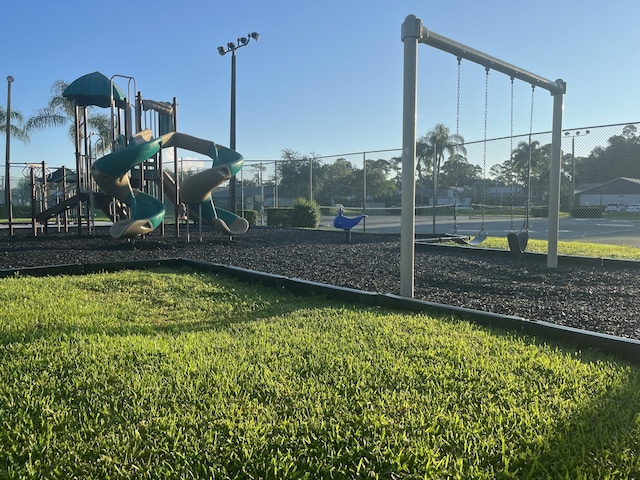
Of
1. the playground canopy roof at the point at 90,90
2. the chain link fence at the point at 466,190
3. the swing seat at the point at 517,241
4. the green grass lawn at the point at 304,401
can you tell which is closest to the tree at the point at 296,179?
the chain link fence at the point at 466,190

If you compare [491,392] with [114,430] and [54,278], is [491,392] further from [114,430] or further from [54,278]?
[54,278]

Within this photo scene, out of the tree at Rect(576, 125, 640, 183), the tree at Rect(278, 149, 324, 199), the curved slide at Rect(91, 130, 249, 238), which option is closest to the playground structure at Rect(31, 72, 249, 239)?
the curved slide at Rect(91, 130, 249, 238)

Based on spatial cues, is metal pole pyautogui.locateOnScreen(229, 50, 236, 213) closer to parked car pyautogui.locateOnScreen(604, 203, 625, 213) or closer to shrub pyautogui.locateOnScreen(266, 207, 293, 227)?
shrub pyautogui.locateOnScreen(266, 207, 293, 227)

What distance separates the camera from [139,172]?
37.7 feet

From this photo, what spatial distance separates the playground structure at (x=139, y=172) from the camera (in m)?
9.86

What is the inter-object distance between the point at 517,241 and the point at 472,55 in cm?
369

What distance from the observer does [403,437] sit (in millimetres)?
2055

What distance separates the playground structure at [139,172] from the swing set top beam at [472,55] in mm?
6538

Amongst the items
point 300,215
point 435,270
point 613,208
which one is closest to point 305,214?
point 300,215

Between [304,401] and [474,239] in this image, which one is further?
[474,239]

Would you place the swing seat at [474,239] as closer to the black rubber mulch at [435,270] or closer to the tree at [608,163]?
the black rubber mulch at [435,270]

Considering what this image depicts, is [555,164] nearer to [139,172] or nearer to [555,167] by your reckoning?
[555,167]

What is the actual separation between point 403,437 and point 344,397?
460mm

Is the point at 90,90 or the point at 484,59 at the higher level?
the point at 90,90
